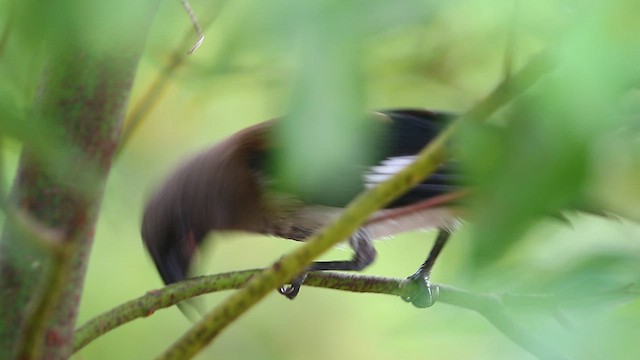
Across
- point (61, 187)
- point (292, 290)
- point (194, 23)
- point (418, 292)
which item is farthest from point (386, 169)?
point (194, 23)

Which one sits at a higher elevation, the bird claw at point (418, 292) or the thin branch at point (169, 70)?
the thin branch at point (169, 70)

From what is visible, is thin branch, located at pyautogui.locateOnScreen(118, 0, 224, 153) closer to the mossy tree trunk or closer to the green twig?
the mossy tree trunk

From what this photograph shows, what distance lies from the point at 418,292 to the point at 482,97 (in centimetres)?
78

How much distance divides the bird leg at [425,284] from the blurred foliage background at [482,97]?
29cm

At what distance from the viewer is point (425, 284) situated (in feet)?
4.75

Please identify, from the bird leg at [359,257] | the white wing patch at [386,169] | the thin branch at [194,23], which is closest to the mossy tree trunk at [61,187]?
the thin branch at [194,23]

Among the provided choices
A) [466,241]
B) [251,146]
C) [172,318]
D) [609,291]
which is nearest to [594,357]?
[609,291]

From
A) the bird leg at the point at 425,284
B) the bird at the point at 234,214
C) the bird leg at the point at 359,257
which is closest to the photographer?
the bird leg at the point at 425,284

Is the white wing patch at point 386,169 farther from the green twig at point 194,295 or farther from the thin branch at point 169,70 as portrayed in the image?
the thin branch at point 169,70

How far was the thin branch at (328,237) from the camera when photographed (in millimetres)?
600

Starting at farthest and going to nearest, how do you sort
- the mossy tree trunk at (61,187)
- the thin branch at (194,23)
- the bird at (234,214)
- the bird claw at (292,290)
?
the bird at (234,214)
the bird claw at (292,290)
the mossy tree trunk at (61,187)
the thin branch at (194,23)

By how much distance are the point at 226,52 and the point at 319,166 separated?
0.17m

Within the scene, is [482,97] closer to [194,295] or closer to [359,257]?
[194,295]

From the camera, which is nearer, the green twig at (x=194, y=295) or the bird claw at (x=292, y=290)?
the green twig at (x=194, y=295)
